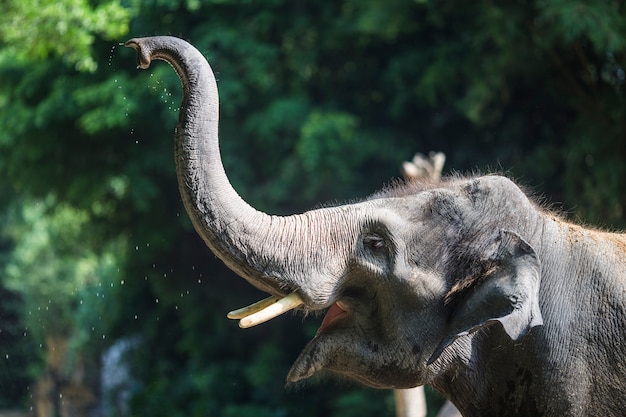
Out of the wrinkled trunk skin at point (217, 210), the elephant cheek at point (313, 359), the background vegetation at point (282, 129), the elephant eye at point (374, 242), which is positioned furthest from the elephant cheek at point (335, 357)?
the background vegetation at point (282, 129)

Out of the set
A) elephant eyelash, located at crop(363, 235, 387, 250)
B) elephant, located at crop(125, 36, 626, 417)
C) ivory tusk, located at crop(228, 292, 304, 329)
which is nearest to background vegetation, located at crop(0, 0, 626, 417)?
elephant, located at crop(125, 36, 626, 417)

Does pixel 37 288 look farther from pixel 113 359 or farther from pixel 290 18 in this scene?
pixel 290 18

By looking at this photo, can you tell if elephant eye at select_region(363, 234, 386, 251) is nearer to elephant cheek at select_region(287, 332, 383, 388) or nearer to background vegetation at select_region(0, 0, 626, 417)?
elephant cheek at select_region(287, 332, 383, 388)

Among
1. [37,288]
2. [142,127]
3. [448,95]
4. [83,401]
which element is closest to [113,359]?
[83,401]

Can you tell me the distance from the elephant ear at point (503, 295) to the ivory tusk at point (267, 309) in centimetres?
44

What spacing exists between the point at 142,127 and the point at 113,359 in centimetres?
570

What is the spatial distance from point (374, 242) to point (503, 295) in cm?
45

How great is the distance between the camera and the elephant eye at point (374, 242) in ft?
9.61

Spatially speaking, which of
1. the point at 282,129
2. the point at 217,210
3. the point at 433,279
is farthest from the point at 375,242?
the point at 282,129

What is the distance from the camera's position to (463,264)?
→ 2.89 metres

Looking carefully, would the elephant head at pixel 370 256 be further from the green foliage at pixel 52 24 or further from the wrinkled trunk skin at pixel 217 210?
the green foliage at pixel 52 24

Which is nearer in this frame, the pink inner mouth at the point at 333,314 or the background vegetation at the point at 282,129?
the pink inner mouth at the point at 333,314

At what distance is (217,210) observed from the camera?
8.92 ft

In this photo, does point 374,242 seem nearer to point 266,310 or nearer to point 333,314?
point 333,314
